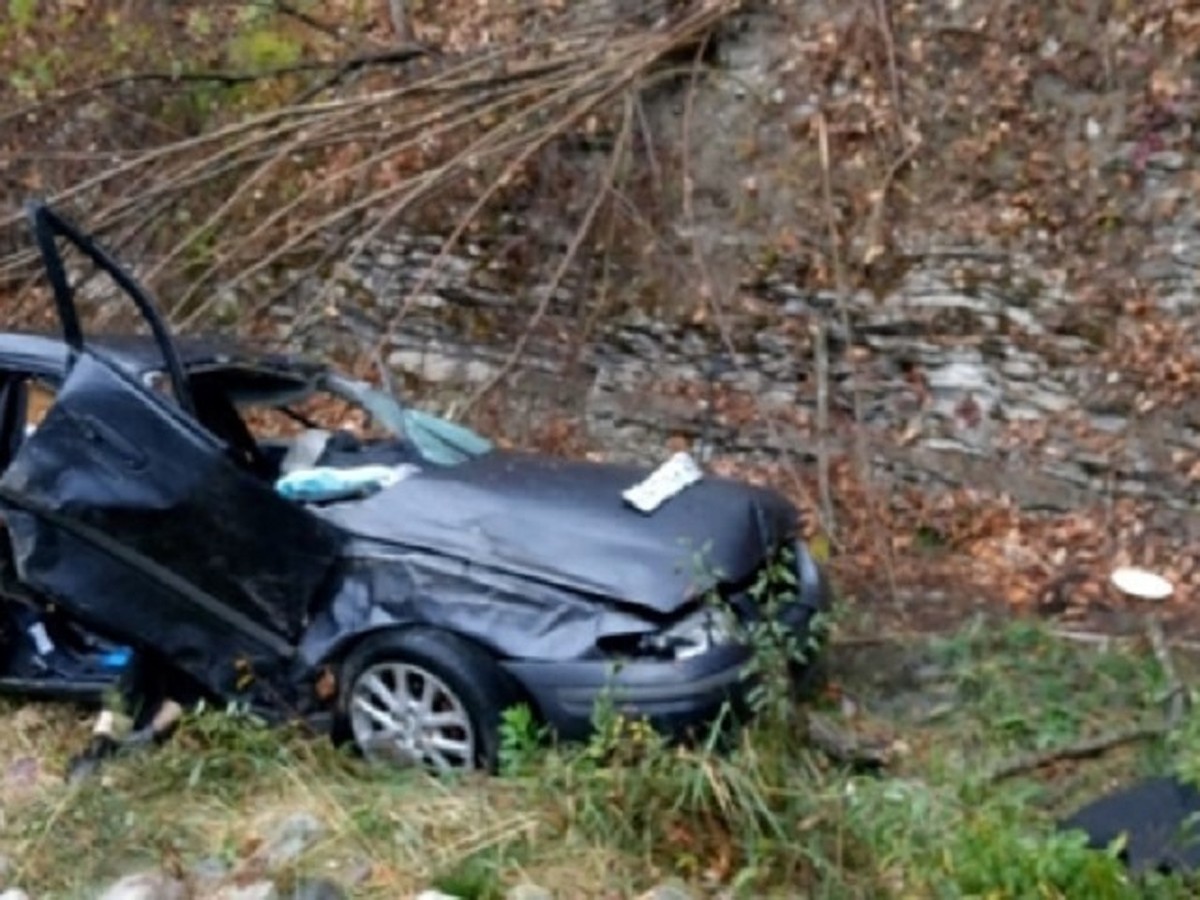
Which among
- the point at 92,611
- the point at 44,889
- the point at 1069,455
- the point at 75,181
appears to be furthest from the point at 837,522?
the point at 75,181

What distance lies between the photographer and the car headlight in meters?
5.71

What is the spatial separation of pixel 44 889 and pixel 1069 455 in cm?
502

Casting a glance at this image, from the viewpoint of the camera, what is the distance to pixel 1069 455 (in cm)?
842

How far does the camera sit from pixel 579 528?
5992mm

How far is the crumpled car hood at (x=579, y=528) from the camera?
5777mm

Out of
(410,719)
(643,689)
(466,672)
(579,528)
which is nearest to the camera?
(643,689)

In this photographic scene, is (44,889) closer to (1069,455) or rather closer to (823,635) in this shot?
(823,635)

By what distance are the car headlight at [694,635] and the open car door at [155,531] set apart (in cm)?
110

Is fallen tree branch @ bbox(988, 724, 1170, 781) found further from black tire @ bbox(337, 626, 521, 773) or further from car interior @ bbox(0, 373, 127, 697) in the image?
car interior @ bbox(0, 373, 127, 697)

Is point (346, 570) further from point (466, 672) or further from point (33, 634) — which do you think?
point (33, 634)

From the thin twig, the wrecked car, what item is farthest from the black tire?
the thin twig

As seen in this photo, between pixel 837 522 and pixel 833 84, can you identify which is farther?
pixel 833 84

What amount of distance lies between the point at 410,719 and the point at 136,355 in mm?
1610

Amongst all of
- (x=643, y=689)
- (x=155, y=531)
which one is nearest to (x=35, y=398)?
(x=155, y=531)
